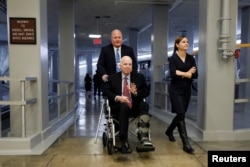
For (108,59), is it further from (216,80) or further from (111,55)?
(216,80)

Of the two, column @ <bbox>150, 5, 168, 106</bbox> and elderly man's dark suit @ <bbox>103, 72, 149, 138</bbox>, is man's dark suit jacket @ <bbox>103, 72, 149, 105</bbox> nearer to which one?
elderly man's dark suit @ <bbox>103, 72, 149, 138</bbox>

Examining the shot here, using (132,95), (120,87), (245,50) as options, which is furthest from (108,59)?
(245,50)

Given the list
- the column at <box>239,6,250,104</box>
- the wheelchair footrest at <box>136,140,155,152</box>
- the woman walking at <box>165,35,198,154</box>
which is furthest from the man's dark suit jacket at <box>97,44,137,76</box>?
the column at <box>239,6,250,104</box>

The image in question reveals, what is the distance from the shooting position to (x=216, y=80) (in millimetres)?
3990

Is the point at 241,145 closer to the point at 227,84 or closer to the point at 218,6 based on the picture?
the point at 227,84

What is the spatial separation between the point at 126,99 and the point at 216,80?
1.50m

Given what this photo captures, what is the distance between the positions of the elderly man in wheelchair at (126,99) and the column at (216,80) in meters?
1.08

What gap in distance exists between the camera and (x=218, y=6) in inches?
157

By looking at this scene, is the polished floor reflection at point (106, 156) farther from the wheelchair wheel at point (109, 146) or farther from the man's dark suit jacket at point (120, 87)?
the man's dark suit jacket at point (120, 87)

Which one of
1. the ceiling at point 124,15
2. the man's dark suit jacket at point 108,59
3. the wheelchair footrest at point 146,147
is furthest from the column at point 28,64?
the ceiling at point 124,15

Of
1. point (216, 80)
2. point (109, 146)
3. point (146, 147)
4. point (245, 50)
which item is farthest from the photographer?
point (245, 50)

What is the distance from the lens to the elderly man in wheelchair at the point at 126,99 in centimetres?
321

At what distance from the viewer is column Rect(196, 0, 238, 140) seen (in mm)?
3979

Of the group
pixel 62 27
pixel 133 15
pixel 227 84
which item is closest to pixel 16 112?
pixel 227 84
